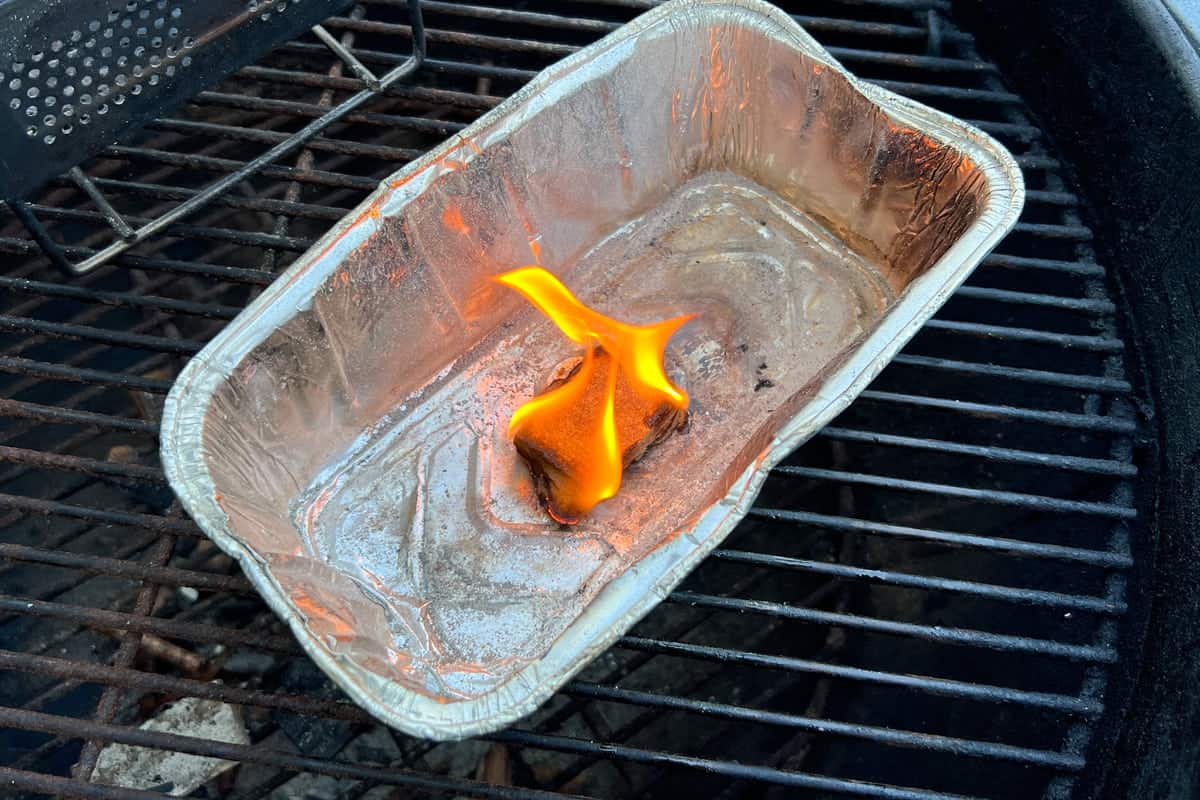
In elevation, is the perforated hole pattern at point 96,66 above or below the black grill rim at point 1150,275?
above

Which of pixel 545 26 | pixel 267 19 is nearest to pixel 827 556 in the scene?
pixel 545 26

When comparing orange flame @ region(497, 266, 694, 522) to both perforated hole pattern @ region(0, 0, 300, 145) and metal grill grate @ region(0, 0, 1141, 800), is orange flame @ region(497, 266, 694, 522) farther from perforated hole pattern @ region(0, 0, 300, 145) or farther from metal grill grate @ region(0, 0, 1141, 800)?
perforated hole pattern @ region(0, 0, 300, 145)

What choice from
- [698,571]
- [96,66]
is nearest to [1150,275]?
[698,571]

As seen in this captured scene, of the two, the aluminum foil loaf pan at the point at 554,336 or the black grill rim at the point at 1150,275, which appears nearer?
the aluminum foil loaf pan at the point at 554,336

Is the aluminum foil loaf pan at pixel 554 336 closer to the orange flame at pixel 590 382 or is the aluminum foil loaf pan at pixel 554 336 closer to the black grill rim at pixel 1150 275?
the orange flame at pixel 590 382

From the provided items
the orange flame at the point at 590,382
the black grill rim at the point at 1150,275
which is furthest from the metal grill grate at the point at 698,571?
the orange flame at the point at 590,382
